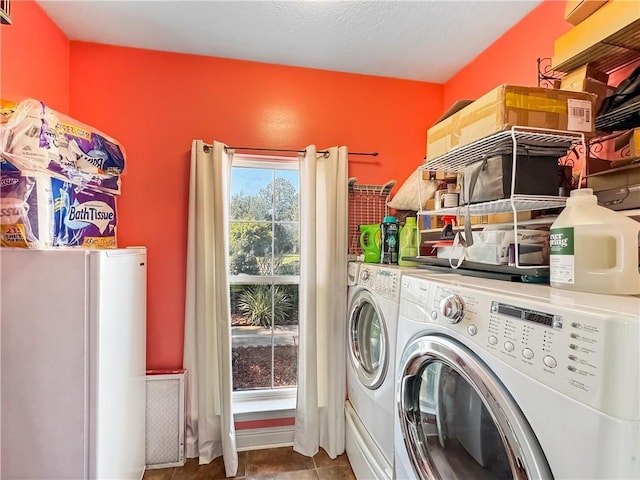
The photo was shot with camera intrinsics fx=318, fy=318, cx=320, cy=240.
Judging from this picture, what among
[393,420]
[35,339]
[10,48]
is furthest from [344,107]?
[35,339]

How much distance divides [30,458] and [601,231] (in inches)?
78.8

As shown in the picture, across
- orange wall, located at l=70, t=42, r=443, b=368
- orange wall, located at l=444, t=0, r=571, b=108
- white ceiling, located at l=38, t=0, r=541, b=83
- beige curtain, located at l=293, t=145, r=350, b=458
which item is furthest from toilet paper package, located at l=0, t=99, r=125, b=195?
orange wall, located at l=444, t=0, r=571, b=108

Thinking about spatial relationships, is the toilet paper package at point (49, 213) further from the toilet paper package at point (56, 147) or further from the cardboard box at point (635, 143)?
the cardboard box at point (635, 143)

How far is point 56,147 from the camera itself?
1279mm

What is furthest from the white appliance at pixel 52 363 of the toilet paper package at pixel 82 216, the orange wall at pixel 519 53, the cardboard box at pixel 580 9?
the orange wall at pixel 519 53

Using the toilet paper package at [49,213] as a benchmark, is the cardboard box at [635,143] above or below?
above

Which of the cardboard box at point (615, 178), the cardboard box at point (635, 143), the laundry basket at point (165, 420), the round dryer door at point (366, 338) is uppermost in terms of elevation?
the cardboard box at point (635, 143)

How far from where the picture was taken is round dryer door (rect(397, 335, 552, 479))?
0.68 meters

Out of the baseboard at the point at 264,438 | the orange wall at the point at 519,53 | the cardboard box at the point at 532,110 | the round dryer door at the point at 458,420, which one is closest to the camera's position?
the round dryer door at the point at 458,420

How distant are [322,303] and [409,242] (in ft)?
2.20

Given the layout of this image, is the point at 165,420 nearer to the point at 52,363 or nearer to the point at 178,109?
the point at 52,363

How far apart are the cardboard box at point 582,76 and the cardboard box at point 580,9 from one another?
17 centimetres

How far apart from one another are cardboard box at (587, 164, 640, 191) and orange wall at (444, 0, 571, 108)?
71 centimetres

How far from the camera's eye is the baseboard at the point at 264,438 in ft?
6.70
